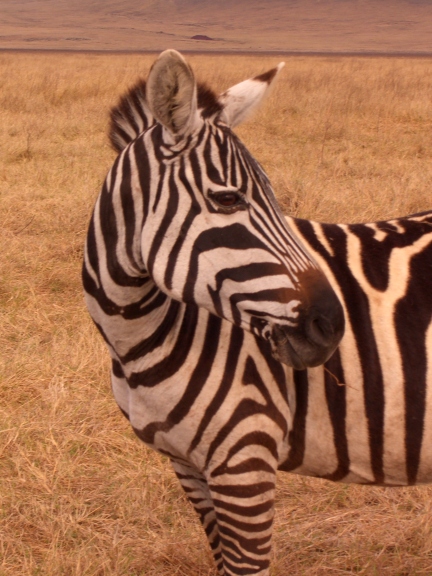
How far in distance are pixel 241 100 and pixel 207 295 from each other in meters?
0.64

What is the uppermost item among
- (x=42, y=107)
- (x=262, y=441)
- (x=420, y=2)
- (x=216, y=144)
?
(x=216, y=144)

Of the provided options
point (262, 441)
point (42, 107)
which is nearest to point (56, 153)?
point (42, 107)

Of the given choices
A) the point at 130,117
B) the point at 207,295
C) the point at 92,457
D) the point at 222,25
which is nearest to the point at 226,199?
the point at 207,295

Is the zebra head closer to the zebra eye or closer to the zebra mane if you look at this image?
the zebra eye

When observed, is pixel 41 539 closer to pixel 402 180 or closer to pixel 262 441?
pixel 262 441

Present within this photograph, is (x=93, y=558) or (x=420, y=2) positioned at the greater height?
(x=93, y=558)

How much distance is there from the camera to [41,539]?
3086 millimetres

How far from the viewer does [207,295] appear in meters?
1.98

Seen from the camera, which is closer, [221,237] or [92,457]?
[221,237]

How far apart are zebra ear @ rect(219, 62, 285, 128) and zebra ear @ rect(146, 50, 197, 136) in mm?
176

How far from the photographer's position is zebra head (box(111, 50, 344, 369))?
193 cm

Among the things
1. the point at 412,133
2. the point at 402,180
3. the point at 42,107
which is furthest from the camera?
the point at 42,107

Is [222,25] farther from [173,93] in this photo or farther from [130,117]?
[173,93]

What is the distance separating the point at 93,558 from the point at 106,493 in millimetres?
505
